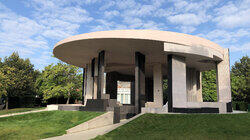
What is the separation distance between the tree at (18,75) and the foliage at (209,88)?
118 feet

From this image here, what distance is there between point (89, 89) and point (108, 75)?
9095mm

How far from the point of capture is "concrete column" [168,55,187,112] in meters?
20.9

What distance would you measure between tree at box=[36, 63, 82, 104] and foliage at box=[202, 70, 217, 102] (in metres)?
25.6

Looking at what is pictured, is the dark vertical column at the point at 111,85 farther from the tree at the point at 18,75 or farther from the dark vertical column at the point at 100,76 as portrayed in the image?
the tree at the point at 18,75

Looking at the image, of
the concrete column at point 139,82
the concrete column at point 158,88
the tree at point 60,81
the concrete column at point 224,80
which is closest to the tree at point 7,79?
the tree at point 60,81

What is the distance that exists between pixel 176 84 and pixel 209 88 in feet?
81.8

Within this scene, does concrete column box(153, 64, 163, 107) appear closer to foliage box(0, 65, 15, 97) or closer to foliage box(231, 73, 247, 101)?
foliage box(231, 73, 247, 101)

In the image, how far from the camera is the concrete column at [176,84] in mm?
20906

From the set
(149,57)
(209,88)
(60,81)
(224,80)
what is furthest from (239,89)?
(60,81)

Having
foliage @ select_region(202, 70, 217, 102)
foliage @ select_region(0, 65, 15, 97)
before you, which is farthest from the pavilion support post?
foliage @ select_region(0, 65, 15, 97)

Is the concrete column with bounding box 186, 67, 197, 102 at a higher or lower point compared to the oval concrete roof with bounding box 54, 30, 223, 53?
lower

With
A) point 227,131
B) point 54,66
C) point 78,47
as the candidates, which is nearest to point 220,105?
point 227,131

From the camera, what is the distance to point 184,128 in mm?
13477

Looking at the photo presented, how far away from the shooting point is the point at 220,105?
74.9ft
